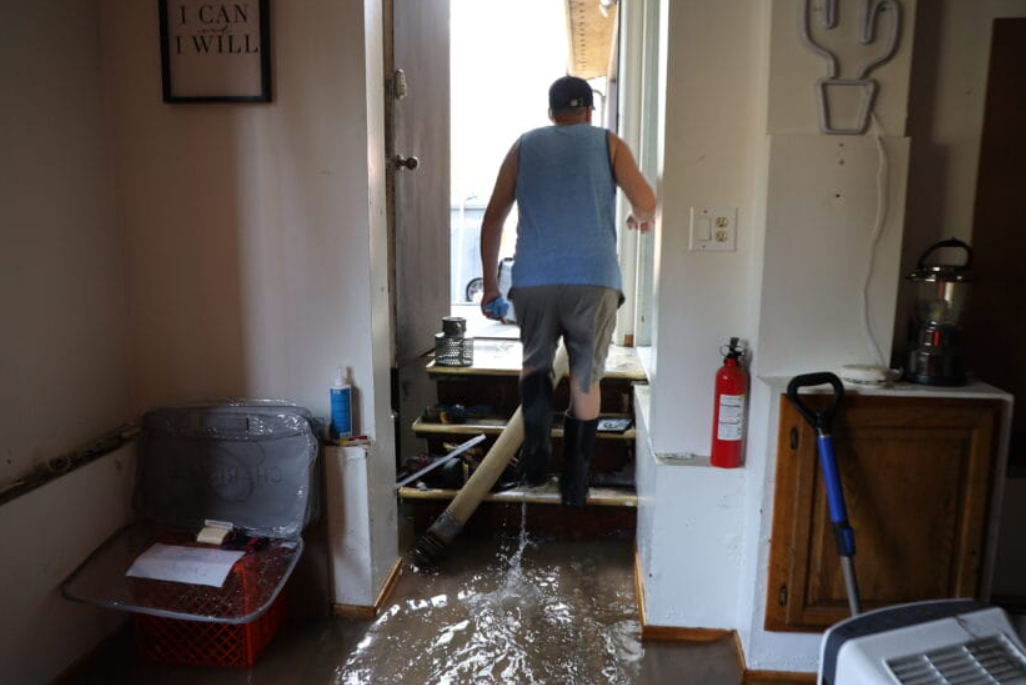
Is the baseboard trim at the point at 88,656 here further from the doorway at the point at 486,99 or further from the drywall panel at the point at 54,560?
the doorway at the point at 486,99

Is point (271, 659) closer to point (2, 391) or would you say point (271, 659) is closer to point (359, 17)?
point (2, 391)

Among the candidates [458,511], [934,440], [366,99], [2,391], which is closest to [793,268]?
[934,440]

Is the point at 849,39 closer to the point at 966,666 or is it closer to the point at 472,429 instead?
the point at 966,666

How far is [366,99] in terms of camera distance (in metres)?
1.92

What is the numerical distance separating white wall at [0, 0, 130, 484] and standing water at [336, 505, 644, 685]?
1.09 metres

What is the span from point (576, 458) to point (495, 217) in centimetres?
95

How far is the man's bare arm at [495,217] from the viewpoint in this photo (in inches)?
89.7

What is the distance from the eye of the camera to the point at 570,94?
7.15 ft

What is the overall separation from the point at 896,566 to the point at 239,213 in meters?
2.10

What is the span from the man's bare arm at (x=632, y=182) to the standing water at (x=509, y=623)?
1.31 metres

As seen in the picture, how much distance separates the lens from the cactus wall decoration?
5.30 ft

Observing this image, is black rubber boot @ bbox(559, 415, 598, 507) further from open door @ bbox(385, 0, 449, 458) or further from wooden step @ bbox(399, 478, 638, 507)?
open door @ bbox(385, 0, 449, 458)

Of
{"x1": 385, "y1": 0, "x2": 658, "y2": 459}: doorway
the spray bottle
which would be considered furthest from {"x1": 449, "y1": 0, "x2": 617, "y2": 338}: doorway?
the spray bottle

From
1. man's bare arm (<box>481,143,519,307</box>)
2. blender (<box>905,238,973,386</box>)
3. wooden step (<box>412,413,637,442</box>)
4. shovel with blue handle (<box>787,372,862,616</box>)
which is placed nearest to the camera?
shovel with blue handle (<box>787,372,862,616</box>)
